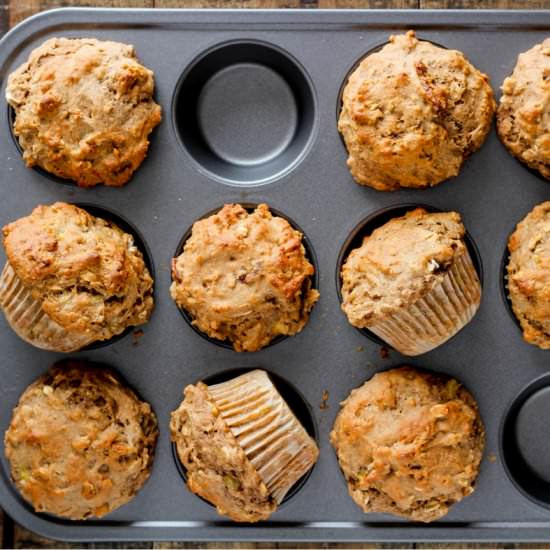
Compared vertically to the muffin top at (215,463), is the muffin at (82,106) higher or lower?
higher

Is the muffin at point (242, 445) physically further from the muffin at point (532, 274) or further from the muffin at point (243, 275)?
the muffin at point (532, 274)

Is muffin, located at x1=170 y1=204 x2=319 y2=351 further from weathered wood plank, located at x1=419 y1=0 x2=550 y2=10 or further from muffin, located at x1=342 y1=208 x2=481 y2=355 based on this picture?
weathered wood plank, located at x1=419 y1=0 x2=550 y2=10

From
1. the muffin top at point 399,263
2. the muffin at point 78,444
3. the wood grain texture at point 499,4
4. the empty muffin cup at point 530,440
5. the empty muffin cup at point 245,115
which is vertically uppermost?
the wood grain texture at point 499,4

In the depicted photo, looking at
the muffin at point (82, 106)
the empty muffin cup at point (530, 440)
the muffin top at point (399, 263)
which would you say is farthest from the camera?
the empty muffin cup at point (530, 440)

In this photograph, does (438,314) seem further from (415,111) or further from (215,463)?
(215,463)

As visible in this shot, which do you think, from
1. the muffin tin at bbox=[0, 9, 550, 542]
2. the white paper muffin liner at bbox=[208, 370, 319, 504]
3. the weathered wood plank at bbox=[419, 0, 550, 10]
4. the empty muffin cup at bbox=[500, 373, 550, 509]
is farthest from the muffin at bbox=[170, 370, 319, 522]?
the weathered wood plank at bbox=[419, 0, 550, 10]

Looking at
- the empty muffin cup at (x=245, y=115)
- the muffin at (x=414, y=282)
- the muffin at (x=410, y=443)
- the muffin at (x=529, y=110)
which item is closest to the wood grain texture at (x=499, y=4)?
the muffin at (x=529, y=110)
